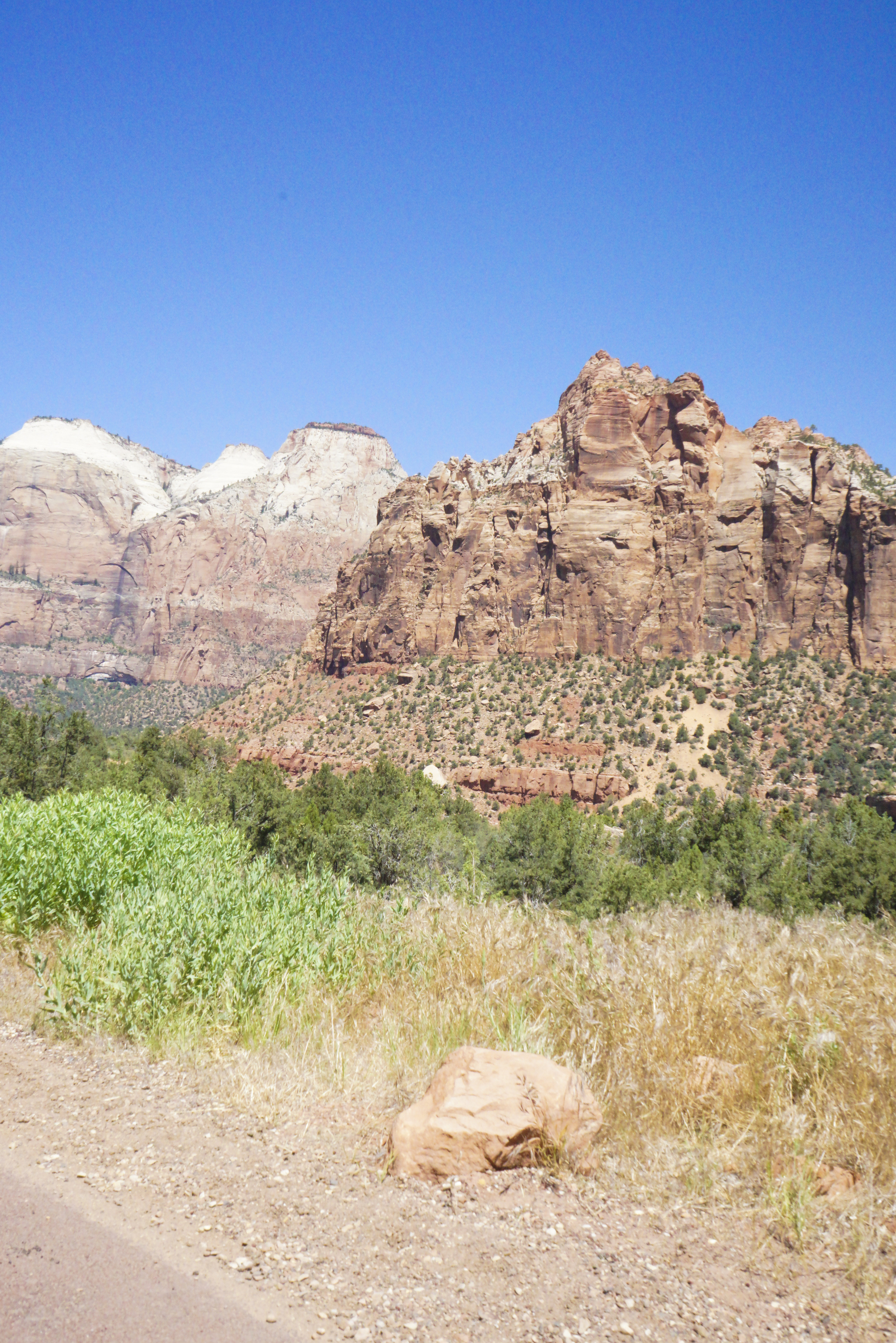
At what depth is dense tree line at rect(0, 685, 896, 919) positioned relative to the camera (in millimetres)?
21234

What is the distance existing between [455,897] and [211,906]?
2654 millimetres

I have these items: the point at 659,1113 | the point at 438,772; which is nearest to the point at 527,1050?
the point at 659,1113

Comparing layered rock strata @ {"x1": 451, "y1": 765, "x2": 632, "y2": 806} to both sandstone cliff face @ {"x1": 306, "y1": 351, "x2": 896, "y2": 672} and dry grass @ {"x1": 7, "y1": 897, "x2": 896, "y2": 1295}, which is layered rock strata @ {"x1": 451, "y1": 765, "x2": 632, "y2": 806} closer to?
sandstone cliff face @ {"x1": 306, "y1": 351, "x2": 896, "y2": 672}

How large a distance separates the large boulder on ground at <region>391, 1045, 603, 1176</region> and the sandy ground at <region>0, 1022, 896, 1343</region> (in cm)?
11

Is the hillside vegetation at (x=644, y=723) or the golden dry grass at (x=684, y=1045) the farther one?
the hillside vegetation at (x=644, y=723)

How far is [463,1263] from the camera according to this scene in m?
3.37

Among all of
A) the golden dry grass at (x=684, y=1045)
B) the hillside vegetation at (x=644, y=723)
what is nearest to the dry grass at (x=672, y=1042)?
the golden dry grass at (x=684, y=1045)

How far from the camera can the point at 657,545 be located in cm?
7600

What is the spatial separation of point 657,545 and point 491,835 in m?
50.0

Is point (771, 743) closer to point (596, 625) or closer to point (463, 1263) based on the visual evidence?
point (596, 625)

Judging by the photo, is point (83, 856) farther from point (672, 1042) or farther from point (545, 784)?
point (545, 784)

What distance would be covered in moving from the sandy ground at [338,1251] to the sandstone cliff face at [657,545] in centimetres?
6917

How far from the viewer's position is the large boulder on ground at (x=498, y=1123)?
4086 millimetres

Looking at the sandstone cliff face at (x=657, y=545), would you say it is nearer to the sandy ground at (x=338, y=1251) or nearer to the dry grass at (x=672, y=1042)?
the dry grass at (x=672, y=1042)
